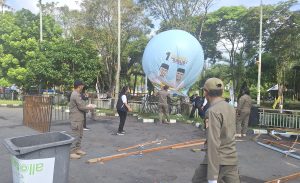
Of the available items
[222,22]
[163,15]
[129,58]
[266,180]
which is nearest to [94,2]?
[163,15]

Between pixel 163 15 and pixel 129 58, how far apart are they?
9143 mm

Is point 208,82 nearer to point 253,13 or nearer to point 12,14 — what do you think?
point 253,13

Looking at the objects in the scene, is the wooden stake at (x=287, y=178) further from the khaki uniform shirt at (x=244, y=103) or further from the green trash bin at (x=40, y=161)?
the khaki uniform shirt at (x=244, y=103)

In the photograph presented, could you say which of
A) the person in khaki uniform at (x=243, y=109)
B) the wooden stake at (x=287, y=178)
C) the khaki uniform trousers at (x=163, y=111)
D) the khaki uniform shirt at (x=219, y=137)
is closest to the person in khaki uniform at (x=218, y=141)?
the khaki uniform shirt at (x=219, y=137)

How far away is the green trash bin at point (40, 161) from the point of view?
460 cm

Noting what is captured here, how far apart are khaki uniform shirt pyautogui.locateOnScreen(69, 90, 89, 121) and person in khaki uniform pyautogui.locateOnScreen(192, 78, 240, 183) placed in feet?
16.5

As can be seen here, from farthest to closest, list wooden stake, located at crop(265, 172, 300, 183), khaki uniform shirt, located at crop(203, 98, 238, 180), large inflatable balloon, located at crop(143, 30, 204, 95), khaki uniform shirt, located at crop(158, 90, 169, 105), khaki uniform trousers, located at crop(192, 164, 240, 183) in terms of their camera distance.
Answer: khaki uniform shirt, located at crop(158, 90, 169, 105) → large inflatable balloon, located at crop(143, 30, 204, 95) → wooden stake, located at crop(265, 172, 300, 183) → khaki uniform trousers, located at crop(192, 164, 240, 183) → khaki uniform shirt, located at crop(203, 98, 238, 180)

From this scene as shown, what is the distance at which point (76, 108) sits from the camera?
8.91m

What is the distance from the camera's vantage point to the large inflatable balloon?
52.0 ft

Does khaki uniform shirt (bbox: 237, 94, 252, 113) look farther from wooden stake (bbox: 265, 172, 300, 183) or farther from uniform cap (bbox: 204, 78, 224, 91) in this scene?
uniform cap (bbox: 204, 78, 224, 91)

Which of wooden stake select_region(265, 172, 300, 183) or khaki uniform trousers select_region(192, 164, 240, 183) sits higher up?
khaki uniform trousers select_region(192, 164, 240, 183)

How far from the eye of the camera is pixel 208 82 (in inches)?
164

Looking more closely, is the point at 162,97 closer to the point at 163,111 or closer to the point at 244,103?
the point at 163,111

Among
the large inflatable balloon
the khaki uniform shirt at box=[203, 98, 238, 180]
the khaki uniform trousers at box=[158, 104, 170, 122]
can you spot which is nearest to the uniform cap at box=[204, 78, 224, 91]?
the khaki uniform shirt at box=[203, 98, 238, 180]
